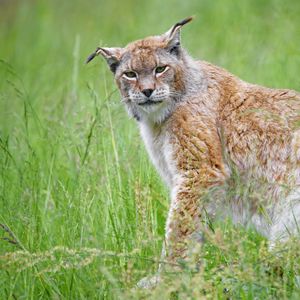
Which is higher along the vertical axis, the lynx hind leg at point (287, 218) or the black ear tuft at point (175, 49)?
the black ear tuft at point (175, 49)

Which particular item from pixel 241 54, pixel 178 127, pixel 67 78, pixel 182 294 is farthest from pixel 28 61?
pixel 182 294

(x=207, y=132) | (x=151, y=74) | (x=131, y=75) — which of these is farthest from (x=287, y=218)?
(x=131, y=75)

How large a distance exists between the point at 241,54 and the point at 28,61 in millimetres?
3486

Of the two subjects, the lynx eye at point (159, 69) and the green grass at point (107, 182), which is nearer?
the green grass at point (107, 182)

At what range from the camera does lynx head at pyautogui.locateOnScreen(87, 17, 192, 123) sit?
5.58 m

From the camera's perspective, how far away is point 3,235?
16.4ft

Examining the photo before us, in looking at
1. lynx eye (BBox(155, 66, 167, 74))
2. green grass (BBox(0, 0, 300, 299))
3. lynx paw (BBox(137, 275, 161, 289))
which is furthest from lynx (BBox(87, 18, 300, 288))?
lynx paw (BBox(137, 275, 161, 289))

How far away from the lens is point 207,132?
5.40 meters

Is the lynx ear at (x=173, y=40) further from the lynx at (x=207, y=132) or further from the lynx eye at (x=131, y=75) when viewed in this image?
the lynx eye at (x=131, y=75)

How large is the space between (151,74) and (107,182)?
2.65ft

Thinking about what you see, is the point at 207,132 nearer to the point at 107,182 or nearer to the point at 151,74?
the point at 151,74

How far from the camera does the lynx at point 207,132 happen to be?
17.0ft

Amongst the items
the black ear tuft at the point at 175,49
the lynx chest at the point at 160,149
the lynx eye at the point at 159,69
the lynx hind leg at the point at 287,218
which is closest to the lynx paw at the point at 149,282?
the lynx hind leg at the point at 287,218

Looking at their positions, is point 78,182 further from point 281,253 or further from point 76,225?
point 281,253
